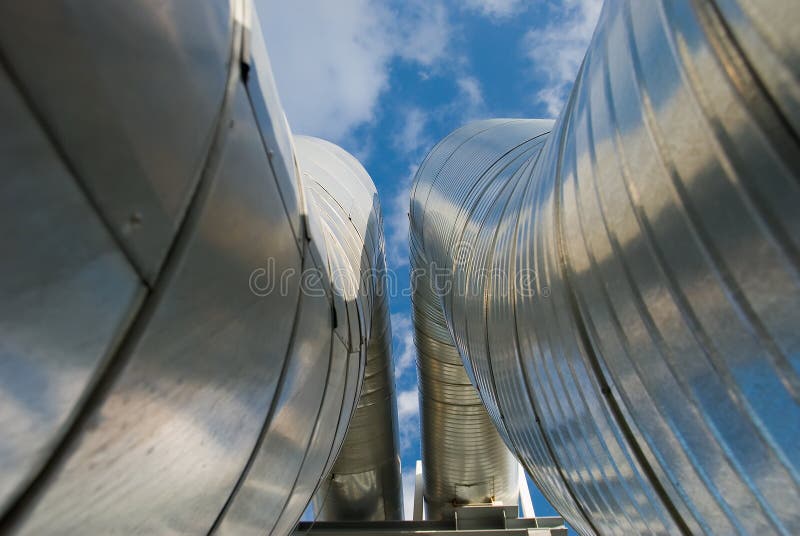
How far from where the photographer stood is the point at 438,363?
15.4 feet

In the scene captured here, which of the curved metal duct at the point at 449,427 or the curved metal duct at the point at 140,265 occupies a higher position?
the curved metal duct at the point at 449,427

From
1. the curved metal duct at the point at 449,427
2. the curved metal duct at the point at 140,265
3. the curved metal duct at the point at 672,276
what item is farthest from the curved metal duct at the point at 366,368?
the curved metal duct at the point at 140,265

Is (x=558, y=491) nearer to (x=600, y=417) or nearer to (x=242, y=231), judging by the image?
(x=600, y=417)

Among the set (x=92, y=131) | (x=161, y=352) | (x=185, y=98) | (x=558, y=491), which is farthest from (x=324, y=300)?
(x=558, y=491)

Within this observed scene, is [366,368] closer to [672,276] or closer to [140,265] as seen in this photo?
[672,276]

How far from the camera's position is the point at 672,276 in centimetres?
99

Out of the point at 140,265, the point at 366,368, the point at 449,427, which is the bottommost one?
the point at 140,265

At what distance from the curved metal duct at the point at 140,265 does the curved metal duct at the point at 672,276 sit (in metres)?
0.77

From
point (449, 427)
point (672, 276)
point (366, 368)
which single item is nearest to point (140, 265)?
point (672, 276)

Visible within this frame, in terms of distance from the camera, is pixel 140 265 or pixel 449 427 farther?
pixel 449 427

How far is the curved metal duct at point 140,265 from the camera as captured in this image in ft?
1.94

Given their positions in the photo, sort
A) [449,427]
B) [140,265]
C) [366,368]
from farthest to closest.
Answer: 1. [449,427]
2. [366,368]
3. [140,265]

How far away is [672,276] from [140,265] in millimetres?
935

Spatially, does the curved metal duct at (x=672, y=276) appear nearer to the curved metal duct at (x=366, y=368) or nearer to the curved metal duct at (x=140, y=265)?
the curved metal duct at (x=140, y=265)
